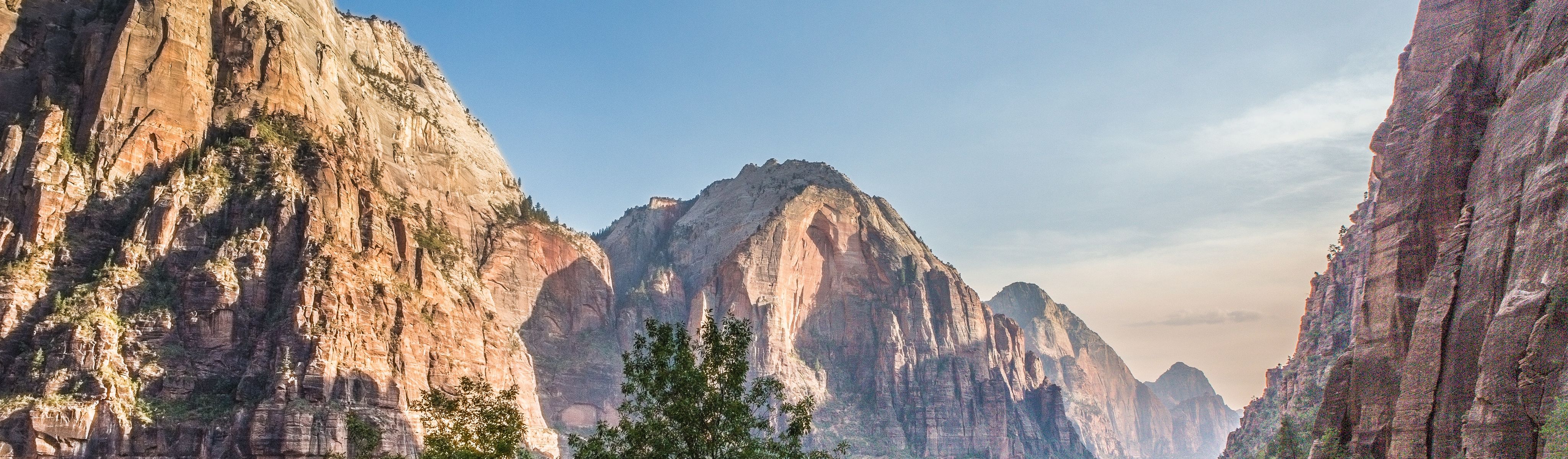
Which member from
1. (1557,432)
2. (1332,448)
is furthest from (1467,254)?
(1557,432)

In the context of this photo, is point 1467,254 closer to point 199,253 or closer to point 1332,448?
point 1332,448

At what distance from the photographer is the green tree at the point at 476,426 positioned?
5122cm

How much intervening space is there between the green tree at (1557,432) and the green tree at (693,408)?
32.8 metres

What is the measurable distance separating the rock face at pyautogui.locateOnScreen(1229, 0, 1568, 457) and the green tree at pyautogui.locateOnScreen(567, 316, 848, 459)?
3624 centimetres

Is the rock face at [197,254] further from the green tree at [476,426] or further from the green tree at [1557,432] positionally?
the green tree at [1557,432]

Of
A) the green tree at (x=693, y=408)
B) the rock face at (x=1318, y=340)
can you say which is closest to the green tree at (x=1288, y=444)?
the rock face at (x=1318, y=340)

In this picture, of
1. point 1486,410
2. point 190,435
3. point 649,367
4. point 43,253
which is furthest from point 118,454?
point 1486,410

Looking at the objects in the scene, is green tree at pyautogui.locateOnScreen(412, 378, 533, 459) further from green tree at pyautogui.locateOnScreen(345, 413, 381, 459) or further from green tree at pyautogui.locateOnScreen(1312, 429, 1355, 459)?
green tree at pyautogui.locateOnScreen(1312, 429, 1355, 459)

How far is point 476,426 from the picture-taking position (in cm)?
5556

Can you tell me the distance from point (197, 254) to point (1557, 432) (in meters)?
99.3

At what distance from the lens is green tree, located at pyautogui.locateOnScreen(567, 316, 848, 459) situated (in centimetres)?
4119

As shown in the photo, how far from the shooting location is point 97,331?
8244 centimetres

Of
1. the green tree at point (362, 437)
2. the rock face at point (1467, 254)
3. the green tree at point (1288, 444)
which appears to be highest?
the rock face at point (1467, 254)

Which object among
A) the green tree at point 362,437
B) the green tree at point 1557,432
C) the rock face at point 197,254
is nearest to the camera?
the green tree at point 1557,432
